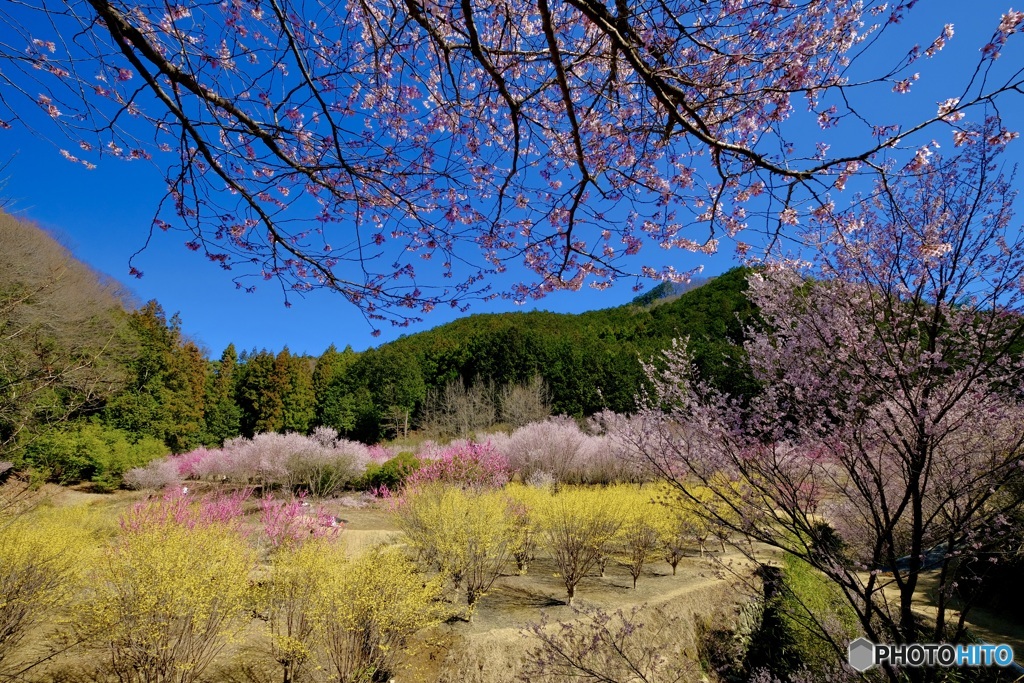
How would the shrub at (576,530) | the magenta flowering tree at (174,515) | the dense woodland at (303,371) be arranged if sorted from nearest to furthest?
the magenta flowering tree at (174,515) < the shrub at (576,530) < the dense woodland at (303,371)

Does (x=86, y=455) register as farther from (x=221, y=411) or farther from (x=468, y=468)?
(x=468, y=468)

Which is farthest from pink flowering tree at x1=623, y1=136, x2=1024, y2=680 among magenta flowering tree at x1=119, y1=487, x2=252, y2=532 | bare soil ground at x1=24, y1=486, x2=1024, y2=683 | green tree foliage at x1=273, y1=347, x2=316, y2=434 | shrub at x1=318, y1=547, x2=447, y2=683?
green tree foliage at x1=273, y1=347, x2=316, y2=434

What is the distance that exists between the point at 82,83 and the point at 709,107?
3150 millimetres

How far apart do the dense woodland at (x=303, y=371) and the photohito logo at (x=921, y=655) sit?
34.6ft

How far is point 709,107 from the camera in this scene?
2287mm

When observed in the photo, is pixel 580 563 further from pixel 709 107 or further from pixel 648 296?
pixel 648 296

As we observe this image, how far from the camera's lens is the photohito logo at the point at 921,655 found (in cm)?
215

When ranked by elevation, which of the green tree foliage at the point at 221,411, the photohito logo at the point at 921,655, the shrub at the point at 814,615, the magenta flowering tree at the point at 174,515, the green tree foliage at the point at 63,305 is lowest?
the shrub at the point at 814,615

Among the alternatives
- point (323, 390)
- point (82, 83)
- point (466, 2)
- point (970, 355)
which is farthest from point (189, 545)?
point (323, 390)

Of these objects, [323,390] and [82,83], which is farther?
[323,390]

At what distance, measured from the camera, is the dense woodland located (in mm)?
14445

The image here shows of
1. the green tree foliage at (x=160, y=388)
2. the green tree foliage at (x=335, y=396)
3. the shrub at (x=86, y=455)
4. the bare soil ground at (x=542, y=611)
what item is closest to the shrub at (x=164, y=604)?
the bare soil ground at (x=542, y=611)

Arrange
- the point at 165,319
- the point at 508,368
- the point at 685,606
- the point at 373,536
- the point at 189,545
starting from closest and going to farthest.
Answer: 1. the point at 189,545
2. the point at 685,606
3. the point at 373,536
4. the point at 165,319
5. the point at 508,368

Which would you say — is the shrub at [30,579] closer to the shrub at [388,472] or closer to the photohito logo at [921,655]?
the photohito logo at [921,655]
